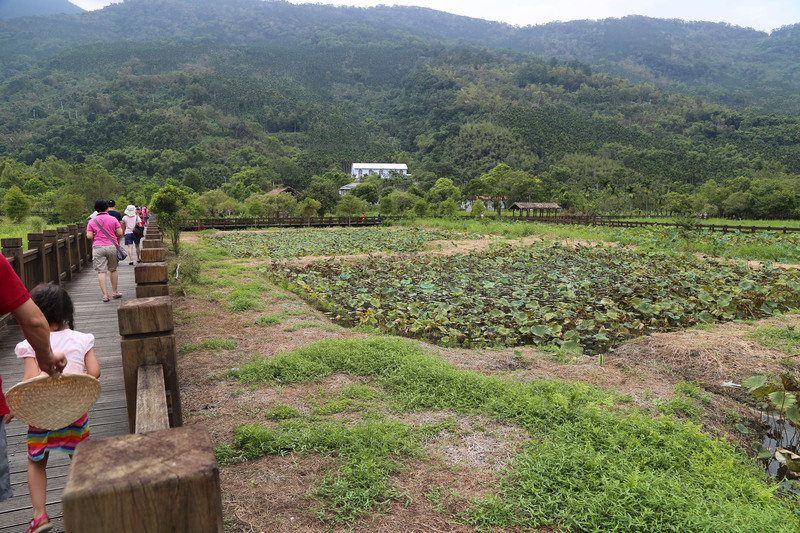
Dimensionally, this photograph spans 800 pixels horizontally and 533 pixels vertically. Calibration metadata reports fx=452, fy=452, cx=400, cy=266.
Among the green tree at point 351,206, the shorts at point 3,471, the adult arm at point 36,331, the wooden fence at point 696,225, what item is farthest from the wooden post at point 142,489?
the green tree at point 351,206

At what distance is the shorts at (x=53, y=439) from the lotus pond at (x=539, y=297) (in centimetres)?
528

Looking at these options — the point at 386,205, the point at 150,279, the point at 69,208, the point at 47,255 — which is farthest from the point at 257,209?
the point at 150,279

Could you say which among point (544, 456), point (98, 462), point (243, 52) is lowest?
point (544, 456)

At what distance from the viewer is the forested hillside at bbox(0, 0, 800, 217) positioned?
183ft

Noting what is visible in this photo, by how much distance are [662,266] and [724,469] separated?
11.3m

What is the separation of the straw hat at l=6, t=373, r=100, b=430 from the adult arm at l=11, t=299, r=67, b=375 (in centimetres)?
7

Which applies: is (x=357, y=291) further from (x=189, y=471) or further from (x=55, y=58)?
(x=55, y=58)

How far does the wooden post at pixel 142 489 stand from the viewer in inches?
29.3

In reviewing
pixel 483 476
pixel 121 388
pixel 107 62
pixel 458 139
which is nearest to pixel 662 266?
pixel 483 476

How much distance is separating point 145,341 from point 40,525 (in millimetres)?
1265

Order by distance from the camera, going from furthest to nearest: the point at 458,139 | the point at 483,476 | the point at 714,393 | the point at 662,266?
the point at 458,139
the point at 662,266
the point at 714,393
the point at 483,476

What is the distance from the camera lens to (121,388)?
405 cm

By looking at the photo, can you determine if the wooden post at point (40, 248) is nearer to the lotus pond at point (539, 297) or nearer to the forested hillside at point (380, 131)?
the lotus pond at point (539, 297)

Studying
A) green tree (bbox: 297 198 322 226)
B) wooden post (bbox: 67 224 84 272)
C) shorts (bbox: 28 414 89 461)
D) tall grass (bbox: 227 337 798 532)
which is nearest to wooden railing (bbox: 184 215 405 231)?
green tree (bbox: 297 198 322 226)
